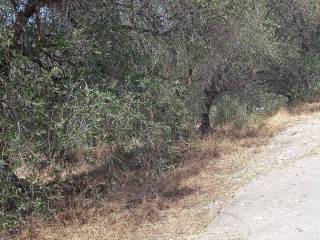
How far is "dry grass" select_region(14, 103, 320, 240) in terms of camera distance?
6855 mm

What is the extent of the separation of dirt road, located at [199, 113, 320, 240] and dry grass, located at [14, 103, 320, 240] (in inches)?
13.4

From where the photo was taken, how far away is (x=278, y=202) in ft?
23.5

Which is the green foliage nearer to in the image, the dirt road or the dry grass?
the dry grass

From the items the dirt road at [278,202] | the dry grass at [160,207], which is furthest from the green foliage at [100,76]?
the dirt road at [278,202]

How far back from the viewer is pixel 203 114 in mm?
14609

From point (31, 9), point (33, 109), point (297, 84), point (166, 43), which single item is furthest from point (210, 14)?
point (297, 84)

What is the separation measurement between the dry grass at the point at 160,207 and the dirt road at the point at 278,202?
339 mm

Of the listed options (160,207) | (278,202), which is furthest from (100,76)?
(278,202)

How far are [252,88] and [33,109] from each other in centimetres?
1028

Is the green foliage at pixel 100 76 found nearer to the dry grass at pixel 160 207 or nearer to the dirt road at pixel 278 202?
the dry grass at pixel 160 207

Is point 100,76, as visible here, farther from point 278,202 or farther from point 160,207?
point 278,202

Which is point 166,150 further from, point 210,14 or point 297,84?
point 297,84

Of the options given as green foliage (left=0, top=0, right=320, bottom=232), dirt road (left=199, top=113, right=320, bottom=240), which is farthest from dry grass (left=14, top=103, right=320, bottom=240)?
green foliage (left=0, top=0, right=320, bottom=232)

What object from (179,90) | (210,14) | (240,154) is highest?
(210,14)
